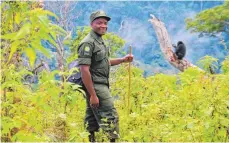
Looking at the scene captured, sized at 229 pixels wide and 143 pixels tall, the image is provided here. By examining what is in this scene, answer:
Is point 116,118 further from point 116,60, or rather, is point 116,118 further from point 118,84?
point 118,84

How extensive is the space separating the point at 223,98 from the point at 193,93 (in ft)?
3.38

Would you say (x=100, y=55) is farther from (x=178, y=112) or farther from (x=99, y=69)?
(x=178, y=112)

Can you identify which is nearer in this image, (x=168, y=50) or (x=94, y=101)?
(x=94, y=101)

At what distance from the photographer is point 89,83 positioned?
4.55 m

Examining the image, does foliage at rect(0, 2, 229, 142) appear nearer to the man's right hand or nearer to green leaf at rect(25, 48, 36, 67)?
green leaf at rect(25, 48, 36, 67)

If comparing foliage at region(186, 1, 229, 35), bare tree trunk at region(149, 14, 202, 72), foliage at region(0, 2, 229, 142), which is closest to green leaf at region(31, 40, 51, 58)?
foliage at region(0, 2, 229, 142)

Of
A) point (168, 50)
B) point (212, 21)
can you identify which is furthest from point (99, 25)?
point (212, 21)

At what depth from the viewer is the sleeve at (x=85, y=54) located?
4.53 metres

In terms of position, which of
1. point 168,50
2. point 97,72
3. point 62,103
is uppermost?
point 168,50

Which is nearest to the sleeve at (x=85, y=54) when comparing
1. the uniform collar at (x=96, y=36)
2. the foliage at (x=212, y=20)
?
the uniform collar at (x=96, y=36)

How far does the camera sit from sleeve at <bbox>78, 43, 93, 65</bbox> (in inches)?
178

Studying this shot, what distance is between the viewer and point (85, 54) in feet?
14.9

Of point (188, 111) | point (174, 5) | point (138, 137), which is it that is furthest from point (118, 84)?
point (174, 5)

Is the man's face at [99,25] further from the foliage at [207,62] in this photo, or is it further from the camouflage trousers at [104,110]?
the foliage at [207,62]
